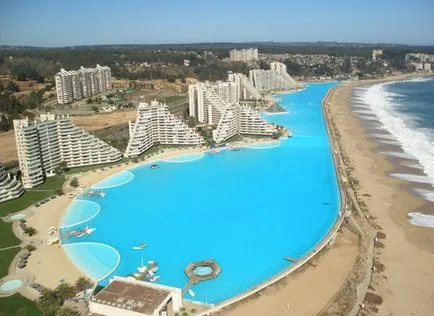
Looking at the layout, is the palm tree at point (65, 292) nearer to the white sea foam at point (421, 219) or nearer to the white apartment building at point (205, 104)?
the white sea foam at point (421, 219)

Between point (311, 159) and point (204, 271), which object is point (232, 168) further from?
point (204, 271)

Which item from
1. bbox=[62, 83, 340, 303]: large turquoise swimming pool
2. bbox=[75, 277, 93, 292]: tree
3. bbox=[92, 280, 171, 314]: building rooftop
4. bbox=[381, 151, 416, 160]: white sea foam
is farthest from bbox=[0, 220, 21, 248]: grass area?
bbox=[381, 151, 416, 160]: white sea foam

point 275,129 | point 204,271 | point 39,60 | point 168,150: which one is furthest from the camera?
point 39,60

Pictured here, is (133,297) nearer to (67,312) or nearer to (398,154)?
(67,312)

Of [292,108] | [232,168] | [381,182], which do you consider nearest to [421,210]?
[381,182]

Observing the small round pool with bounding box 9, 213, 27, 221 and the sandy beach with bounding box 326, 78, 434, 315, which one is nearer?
the sandy beach with bounding box 326, 78, 434, 315

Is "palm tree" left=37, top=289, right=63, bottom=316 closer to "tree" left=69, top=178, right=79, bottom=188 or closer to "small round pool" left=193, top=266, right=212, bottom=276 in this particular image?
"small round pool" left=193, top=266, right=212, bottom=276
